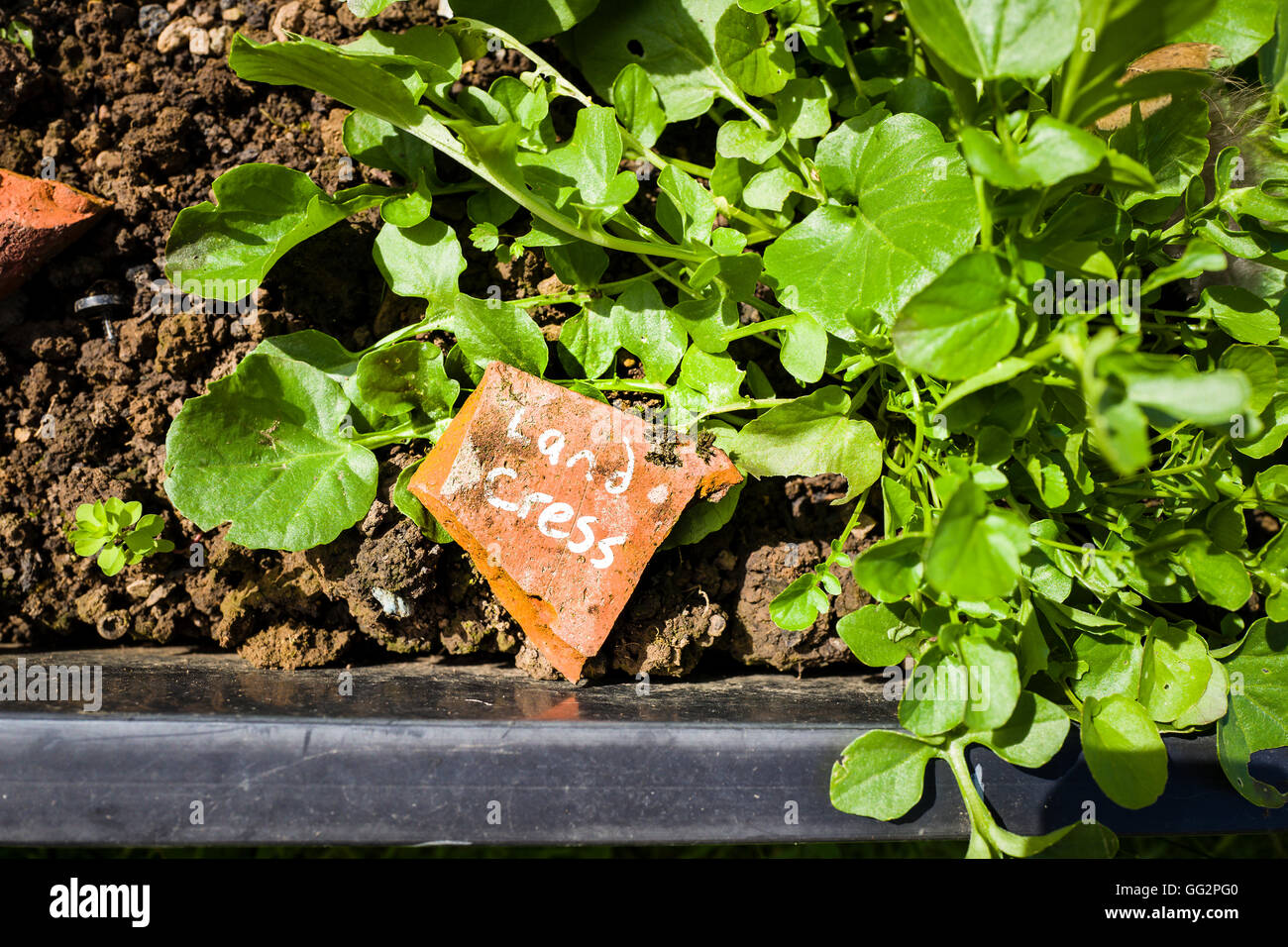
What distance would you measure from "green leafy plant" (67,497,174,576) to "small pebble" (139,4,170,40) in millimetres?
601

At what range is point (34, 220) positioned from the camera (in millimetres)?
945

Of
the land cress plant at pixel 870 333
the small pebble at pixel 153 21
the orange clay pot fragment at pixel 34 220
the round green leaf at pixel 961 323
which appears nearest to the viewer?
the round green leaf at pixel 961 323

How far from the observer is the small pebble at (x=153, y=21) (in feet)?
3.42

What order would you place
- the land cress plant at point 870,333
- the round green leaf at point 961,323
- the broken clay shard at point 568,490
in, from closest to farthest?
the round green leaf at point 961,323 < the land cress plant at point 870,333 < the broken clay shard at point 568,490

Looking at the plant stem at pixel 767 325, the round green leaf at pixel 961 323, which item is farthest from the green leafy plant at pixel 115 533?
the round green leaf at pixel 961 323

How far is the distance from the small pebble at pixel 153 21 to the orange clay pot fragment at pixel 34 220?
24cm

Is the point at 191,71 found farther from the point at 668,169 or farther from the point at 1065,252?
the point at 1065,252

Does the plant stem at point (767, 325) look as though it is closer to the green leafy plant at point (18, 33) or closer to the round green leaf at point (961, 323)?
the round green leaf at point (961, 323)

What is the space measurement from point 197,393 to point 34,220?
0.86 feet

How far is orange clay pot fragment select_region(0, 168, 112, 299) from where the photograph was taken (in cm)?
94

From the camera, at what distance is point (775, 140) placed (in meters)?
0.87

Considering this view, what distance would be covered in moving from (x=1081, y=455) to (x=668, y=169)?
0.52 m

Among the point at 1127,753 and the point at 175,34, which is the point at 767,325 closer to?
the point at 1127,753
